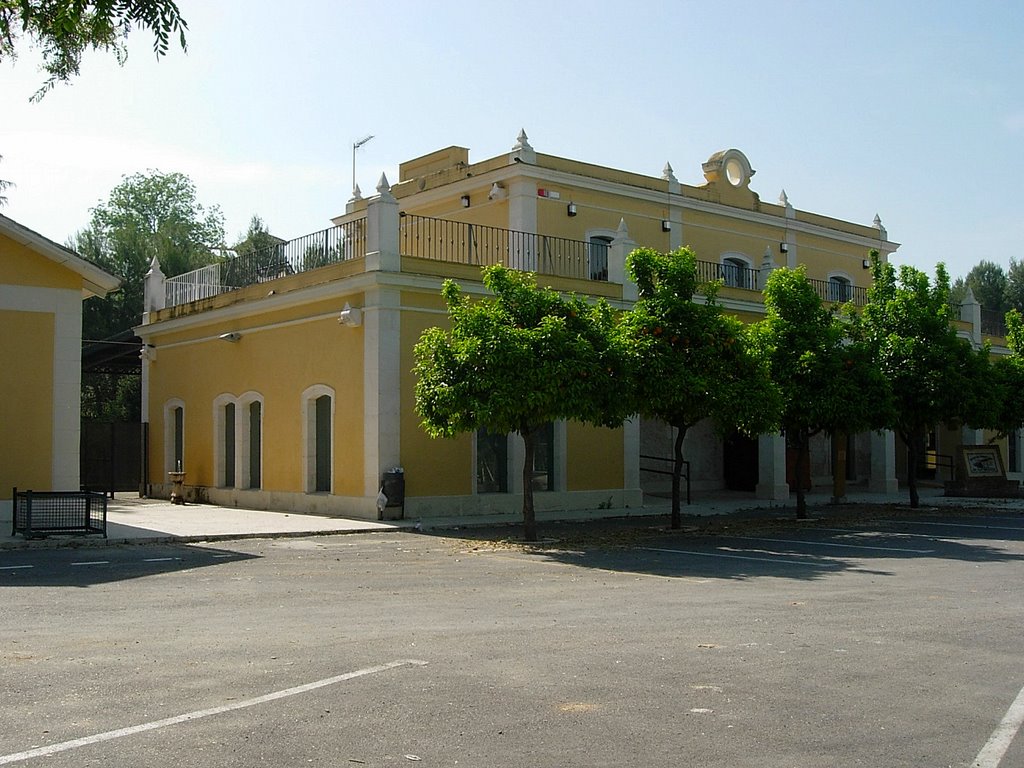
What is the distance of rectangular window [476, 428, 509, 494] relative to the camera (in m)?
22.0

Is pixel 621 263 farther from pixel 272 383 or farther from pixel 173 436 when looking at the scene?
pixel 173 436

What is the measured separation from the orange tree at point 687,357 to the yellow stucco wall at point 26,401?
1057cm

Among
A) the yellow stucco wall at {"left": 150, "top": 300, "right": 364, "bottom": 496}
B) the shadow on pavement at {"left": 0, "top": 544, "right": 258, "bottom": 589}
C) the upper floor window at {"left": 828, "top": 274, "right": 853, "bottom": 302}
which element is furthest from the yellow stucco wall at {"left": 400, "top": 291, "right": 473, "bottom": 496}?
the upper floor window at {"left": 828, "top": 274, "right": 853, "bottom": 302}

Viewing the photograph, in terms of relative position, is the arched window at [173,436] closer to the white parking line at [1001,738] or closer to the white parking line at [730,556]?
the white parking line at [730,556]

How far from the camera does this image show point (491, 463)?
22188mm

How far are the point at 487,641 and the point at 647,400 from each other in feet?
33.0

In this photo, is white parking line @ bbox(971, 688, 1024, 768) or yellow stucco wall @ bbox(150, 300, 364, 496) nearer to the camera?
white parking line @ bbox(971, 688, 1024, 768)

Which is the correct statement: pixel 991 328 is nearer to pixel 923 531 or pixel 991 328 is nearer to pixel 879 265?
pixel 879 265

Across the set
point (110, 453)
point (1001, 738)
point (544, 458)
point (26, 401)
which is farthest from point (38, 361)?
point (1001, 738)

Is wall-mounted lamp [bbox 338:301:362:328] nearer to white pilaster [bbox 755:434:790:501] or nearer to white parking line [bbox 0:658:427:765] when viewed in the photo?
white pilaster [bbox 755:434:790:501]

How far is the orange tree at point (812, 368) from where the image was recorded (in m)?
21.0

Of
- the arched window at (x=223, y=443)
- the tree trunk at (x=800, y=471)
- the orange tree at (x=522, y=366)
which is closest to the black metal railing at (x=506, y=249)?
the arched window at (x=223, y=443)

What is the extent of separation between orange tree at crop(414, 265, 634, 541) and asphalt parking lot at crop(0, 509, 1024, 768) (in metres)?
3.09

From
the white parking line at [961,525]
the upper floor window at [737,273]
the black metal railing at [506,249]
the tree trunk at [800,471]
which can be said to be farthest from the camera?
the upper floor window at [737,273]
